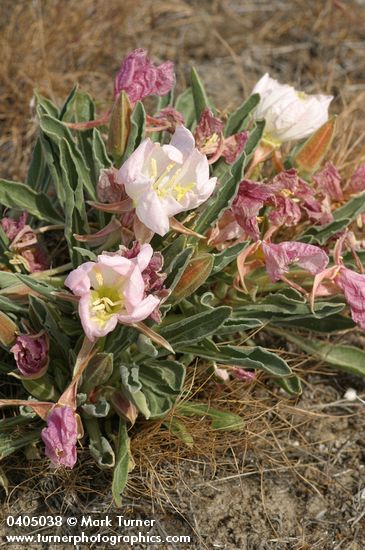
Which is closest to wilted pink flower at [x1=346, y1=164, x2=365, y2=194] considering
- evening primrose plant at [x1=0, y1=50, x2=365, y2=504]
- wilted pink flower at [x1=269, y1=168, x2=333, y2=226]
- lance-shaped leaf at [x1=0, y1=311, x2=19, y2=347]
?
evening primrose plant at [x1=0, y1=50, x2=365, y2=504]

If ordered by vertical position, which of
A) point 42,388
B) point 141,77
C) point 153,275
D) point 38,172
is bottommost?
point 42,388

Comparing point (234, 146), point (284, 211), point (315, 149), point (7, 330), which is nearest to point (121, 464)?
point (7, 330)

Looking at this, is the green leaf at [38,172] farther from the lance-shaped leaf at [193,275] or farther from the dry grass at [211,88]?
the lance-shaped leaf at [193,275]

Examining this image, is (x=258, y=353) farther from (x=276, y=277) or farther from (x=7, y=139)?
(x=7, y=139)

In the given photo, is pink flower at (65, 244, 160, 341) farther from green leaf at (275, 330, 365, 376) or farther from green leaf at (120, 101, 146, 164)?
green leaf at (275, 330, 365, 376)

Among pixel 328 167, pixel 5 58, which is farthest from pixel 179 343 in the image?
pixel 5 58

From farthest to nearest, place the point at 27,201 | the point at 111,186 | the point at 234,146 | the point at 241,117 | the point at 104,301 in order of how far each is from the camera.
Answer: the point at 241,117 → the point at 27,201 → the point at 234,146 → the point at 111,186 → the point at 104,301

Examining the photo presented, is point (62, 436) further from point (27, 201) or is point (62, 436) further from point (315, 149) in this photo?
point (315, 149)
